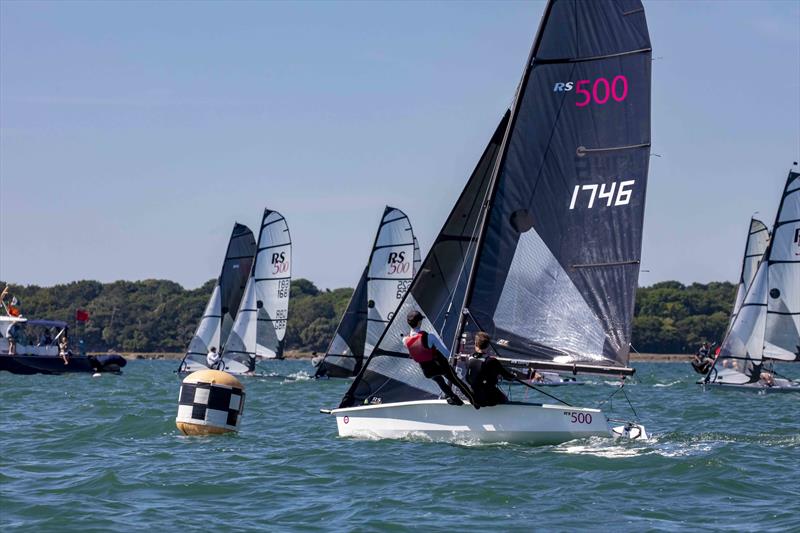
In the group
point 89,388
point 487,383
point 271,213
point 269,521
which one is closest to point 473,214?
point 487,383

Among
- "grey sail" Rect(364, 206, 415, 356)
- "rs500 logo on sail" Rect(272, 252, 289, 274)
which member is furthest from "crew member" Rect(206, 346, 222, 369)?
"grey sail" Rect(364, 206, 415, 356)

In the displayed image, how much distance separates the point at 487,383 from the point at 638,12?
5.40 m

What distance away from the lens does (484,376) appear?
15523 millimetres

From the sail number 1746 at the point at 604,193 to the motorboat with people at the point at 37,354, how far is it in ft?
104

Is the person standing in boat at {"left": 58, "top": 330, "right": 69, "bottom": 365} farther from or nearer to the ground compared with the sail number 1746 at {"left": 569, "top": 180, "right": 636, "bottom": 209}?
nearer to the ground

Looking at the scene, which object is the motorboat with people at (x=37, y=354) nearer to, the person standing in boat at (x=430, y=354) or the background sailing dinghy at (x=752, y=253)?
the background sailing dinghy at (x=752, y=253)

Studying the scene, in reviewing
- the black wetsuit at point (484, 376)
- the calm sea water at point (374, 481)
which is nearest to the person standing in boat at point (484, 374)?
the black wetsuit at point (484, 376)

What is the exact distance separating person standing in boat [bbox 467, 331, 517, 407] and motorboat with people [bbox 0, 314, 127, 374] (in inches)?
1258

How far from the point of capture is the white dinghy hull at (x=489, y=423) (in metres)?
15.7

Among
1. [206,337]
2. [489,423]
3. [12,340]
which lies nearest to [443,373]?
[489,423]

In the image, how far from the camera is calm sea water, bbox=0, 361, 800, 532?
1102 centimetres

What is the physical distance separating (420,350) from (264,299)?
30900mm

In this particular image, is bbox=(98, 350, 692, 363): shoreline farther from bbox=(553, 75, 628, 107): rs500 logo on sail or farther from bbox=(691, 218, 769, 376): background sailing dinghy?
bbox=(553, 75, 628, 107): rs500 logo on sail

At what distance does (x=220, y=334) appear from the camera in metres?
46.9
